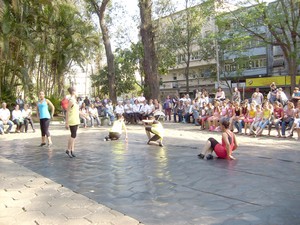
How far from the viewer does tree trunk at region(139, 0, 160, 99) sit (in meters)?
21.8

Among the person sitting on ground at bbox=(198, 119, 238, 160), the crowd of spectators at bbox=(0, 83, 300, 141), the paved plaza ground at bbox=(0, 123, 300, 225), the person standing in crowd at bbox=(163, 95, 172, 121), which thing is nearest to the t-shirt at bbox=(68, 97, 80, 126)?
the paved plaza ground at bbox=(0, 123, 300, 225)

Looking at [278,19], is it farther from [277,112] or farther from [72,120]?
[72,120]

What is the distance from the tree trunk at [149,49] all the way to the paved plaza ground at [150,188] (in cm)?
1313

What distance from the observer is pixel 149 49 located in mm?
22359

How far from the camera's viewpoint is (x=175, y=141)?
39.8 ft

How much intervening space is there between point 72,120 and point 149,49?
13.9 meters

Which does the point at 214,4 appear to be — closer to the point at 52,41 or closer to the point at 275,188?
the point at 52,41

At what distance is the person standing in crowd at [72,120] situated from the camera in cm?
924

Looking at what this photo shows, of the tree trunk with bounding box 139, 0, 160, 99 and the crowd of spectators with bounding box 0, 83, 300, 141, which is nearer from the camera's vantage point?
the crowd of spectators with bounding box 0, 83, 300, 141

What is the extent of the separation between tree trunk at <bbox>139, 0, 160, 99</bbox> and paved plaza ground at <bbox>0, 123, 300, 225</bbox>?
43.1 ft

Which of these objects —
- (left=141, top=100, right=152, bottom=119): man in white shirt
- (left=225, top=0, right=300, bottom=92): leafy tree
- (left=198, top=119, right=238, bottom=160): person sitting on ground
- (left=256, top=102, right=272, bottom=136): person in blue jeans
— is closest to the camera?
(left=198, top=119, right=238, bottom=160): person sitting on ground

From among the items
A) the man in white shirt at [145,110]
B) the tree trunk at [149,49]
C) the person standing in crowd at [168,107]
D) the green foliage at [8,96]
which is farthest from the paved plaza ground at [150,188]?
the green foliage at [8,96]

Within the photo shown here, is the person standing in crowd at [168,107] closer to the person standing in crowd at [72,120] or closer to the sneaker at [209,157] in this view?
the person standing in crowd at [72,120]

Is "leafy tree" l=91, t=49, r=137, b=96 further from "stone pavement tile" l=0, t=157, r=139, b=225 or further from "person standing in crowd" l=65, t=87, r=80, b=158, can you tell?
"stone pavement tile" l=0, t=157, r=139, b=225
